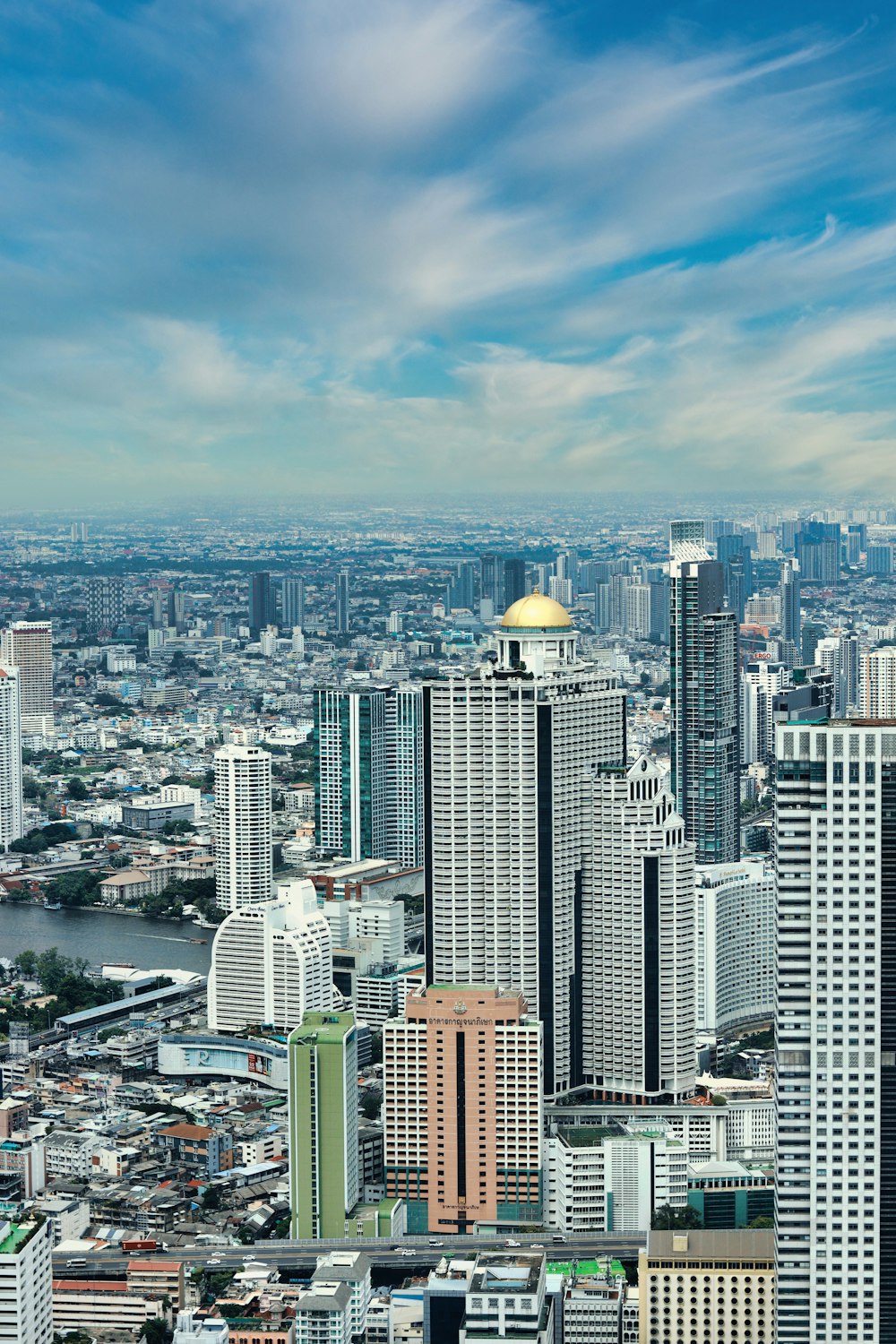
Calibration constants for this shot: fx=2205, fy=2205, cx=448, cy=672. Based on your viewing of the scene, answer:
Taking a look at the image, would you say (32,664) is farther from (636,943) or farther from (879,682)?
(636,943)

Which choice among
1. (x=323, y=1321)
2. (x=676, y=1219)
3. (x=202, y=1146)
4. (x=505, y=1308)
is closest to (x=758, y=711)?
(x=202, y=1146)

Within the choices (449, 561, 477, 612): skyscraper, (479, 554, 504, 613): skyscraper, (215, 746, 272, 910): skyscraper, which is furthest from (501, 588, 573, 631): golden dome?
(449, 561, 477, 612): skyscraper

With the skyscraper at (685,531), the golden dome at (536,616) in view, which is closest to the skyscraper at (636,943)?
the golden dome at (536,616)

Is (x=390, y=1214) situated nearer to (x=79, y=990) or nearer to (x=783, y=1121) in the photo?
(x=783, y=1121)

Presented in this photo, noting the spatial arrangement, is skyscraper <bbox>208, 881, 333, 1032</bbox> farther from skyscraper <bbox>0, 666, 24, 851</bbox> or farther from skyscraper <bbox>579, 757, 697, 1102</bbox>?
skyscraper <bbox>0, 666, 24, 851</bbox>

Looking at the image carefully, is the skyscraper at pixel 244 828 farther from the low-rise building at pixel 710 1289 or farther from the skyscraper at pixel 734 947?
the low-rise building at pixel 710 1289
